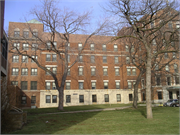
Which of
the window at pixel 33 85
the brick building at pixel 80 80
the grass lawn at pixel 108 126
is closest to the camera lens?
the grass lawn at pixel 108 126

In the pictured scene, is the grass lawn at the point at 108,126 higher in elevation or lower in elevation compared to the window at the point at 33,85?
lower

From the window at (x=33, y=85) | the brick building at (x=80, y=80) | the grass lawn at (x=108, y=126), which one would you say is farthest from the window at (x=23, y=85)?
the grass lawn at (x=108, y=126)

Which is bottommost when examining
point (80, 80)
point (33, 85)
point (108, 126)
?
point (108, 126)

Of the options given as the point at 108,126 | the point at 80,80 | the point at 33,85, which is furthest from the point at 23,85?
the point at 108,126

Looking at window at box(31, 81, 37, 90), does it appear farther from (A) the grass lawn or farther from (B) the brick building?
(A) the grass lawn

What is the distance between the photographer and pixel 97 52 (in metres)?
44.0

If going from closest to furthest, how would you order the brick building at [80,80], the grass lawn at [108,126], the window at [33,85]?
1. the grass lawn at [108,126]
2. the brick building at [80,80]
3. the window at [33,85]

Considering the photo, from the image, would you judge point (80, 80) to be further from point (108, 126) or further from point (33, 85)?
point (108, 126)

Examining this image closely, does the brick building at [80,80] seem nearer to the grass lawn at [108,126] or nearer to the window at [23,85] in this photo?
the window at [23,85]

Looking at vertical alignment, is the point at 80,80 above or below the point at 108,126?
above

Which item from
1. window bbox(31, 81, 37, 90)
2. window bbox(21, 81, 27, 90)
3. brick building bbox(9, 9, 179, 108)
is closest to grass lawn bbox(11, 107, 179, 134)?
brick building bbox(9, 9, 179, 108)

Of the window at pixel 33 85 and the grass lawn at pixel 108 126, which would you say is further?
the window at pixel 33 85

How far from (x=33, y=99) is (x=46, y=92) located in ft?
10.8

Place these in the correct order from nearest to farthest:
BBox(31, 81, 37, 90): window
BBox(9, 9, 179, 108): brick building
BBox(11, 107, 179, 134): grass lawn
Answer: BBox(11, 107, 179, 134): grass lawn
BBox(9, 9, 179, 108): brick building
BBox(31, 81, 37, 90): window
